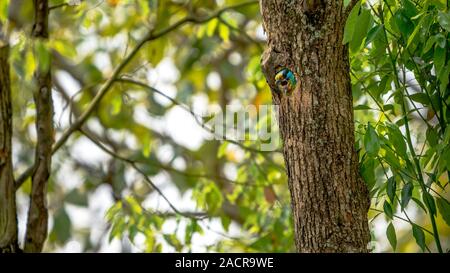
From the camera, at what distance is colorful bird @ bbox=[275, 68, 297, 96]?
205 cm

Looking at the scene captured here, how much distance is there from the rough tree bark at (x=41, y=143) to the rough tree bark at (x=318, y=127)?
1.25 m

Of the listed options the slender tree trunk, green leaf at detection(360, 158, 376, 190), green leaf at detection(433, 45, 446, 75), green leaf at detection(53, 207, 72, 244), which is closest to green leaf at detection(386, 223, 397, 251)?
green leaf at detection(360, 158, 376, 190)

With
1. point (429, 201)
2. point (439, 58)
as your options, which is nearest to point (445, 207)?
point (429, 201)

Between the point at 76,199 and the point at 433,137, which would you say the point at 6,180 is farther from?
the point at 76,199

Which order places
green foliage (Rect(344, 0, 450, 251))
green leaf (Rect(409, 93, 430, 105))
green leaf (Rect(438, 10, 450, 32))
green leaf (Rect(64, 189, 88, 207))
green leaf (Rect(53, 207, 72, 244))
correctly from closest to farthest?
green leaf (Rect(438, 10, 450, 32)) < green foliage (Rect(344, 0, 450, 251)) < green leaf (Rect(409, 93, 430, 105)) < green leaf (Rect(53, 207, 72, 244)) < green leaf (Rect(64, 189, 88, 207))

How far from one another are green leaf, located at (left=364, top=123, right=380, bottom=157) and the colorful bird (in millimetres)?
200

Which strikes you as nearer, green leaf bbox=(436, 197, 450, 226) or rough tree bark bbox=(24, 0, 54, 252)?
green leaf bbox=(436, 197, 450, 226)

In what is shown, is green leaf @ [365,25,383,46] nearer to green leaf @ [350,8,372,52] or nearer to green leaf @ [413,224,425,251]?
green leaf @ [350,8,372,52]

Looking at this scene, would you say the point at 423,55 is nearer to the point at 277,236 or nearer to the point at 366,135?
the point at 366,135

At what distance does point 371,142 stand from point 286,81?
0.78ft

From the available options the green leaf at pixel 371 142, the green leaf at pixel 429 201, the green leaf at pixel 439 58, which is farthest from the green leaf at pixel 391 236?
the green leaf at pixel 439 58

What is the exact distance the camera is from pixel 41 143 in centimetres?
312
